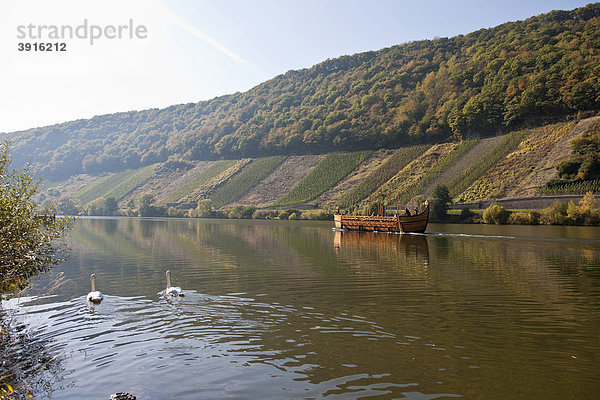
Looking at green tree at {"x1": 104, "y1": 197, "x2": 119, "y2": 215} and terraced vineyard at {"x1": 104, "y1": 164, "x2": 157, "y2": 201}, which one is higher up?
terraced vineyard at {"x1": 104, "y1": 164, "x2": 157, "y2": 201}

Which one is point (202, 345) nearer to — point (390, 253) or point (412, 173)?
point (390, 253)

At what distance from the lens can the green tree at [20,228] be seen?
1231cm

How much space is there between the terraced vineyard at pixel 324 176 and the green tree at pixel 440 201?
41943 mm

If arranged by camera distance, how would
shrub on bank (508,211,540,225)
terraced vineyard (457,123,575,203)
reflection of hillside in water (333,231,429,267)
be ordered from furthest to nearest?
terraced vineyard (457,123,575,203) → shrub on bank (508,211,540,225) → reflection of hillside in water (333,231,429,267)

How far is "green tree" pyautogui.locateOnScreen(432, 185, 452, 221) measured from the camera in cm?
7469

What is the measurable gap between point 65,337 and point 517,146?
9716 cm

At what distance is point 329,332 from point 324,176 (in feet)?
364

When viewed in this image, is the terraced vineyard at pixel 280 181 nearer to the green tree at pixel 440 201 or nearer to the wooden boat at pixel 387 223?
the green tree at pixel 440 201

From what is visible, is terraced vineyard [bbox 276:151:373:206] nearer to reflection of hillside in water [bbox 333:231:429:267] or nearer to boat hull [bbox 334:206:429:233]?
boat hull [bbox 334:206:429:233]

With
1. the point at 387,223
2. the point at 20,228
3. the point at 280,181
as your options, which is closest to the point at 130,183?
the point at 280,181

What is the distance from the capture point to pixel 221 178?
487 ft


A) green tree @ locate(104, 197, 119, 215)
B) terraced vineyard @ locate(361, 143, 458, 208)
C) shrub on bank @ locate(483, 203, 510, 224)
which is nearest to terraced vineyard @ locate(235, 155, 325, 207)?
terraced vineyard @ locate(361, 143, 458, 208)

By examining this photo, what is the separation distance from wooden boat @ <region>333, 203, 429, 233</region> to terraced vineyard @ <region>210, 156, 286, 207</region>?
67.6 metres

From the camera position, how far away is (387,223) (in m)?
59.2
